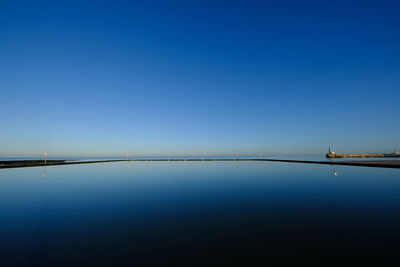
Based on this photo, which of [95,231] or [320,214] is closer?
[95,231]

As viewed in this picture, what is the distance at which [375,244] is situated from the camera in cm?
827

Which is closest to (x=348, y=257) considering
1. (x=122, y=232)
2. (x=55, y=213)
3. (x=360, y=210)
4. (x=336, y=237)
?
(x=336, y=237)

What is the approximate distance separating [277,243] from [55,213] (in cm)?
1514

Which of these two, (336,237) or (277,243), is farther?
(336,237)

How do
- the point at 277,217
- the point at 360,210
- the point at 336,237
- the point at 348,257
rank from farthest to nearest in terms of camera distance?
1. the point at 360,210
2. the point at 277,217
3. the point at 336,237
4. the point at 348,257

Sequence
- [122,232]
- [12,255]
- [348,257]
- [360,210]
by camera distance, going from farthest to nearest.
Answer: [360,210] < [122,232] < [12,255] < [348,257]

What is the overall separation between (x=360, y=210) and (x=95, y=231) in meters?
17.5

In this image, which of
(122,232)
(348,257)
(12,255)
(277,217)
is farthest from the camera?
(277,217)

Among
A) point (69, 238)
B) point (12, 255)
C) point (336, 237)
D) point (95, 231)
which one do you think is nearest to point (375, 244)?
point (336, 237)

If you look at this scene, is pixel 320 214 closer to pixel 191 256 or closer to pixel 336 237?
pixel 336 237

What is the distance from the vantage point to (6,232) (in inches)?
414

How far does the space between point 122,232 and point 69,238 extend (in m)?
2.46

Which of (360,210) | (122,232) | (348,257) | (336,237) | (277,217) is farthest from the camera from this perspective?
(360,210)

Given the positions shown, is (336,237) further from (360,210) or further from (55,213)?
(55,213)
